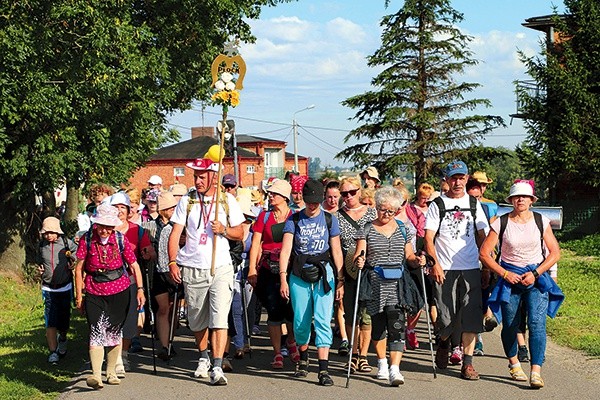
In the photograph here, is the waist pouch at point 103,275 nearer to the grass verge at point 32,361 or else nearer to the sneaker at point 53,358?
the grass verge at point 32,361

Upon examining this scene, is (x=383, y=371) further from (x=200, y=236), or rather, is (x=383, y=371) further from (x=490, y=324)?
(x=200, y=236)

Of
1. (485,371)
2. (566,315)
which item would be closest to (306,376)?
(485,371)

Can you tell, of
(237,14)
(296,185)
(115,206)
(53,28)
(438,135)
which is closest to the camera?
(115,206)

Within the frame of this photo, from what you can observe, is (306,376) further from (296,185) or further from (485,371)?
(296,185)

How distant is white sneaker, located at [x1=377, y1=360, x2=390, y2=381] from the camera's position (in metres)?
9.23

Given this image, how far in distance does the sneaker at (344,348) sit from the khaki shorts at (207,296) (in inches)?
75.3

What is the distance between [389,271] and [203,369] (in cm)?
204

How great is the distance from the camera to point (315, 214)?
31.0ft

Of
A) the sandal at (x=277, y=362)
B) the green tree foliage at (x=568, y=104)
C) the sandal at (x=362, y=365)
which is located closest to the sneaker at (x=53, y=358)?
the sandal at (x=277, y=362)

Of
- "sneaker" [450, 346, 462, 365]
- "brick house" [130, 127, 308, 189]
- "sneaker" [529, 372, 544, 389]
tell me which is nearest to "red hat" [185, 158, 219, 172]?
"sneaker" [450, 346, 462, 365]

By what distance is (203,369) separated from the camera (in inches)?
373

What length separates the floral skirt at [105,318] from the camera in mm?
8984

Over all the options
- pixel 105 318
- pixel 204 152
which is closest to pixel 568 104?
pixel 105 318

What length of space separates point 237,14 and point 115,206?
1609 cm
